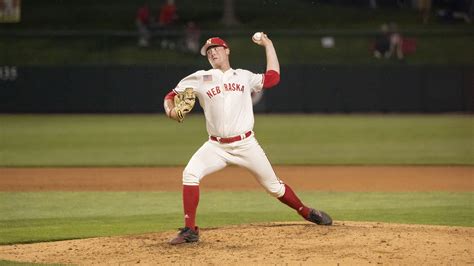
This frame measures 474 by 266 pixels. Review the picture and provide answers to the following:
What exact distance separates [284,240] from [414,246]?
1.16 metres

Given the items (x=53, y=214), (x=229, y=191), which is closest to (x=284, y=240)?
(x=53, y=214)

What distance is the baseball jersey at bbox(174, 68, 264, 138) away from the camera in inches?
320

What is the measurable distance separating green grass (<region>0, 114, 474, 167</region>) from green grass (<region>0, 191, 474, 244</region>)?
172 inches

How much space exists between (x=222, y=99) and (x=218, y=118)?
179 millimetres

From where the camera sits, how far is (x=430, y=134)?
22047 millimetres

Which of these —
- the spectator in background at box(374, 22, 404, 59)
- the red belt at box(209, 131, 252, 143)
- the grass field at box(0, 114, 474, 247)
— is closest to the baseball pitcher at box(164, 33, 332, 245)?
the red belt at box(209, 131, 252, 143)

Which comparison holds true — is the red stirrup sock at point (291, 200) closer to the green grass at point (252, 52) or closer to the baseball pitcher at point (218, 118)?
the baseball pitcher at point (218, 118)

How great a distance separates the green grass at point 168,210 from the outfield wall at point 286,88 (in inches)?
593

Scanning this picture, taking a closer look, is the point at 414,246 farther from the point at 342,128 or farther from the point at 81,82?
the point at 81,82

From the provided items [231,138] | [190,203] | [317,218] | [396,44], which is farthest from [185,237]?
[396,44]

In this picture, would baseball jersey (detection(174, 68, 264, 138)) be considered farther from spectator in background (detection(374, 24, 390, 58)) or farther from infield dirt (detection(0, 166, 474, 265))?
spectator in background (detection(374, 24, 390, 58))

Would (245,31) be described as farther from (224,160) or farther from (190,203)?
(190,203)

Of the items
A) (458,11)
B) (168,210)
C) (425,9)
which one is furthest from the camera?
(425,9)

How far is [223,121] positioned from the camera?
812 centimetres
